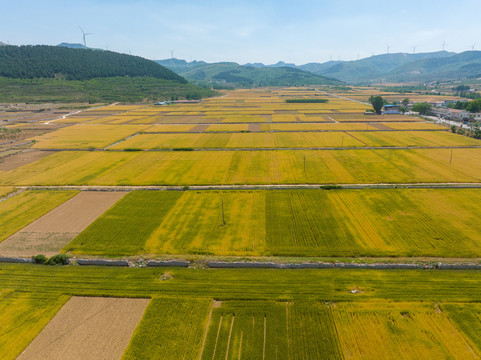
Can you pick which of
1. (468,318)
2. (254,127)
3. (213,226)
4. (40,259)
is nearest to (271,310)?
(213,226)

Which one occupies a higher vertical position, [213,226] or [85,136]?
[85,136]

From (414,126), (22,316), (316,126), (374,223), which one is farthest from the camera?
(316,126)

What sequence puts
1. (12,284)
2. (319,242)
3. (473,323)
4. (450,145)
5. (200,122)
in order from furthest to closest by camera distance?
(200,122), (450,145), (319,242), (12,284), (473,323)

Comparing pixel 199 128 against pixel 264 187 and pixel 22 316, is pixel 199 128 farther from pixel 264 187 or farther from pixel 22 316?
→ pixel 22 316

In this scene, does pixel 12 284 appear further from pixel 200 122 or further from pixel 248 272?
pixel 200 122

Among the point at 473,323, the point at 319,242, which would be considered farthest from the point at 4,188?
the point at 473,323

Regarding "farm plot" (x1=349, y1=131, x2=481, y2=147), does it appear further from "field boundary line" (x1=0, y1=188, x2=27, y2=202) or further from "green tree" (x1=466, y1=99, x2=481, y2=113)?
"field boundary line" (x1=0, y1=188, x2=27, y2=202)

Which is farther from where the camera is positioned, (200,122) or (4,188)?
(200,122)
